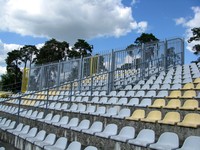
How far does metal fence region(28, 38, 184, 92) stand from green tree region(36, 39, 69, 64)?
34821 millimetres

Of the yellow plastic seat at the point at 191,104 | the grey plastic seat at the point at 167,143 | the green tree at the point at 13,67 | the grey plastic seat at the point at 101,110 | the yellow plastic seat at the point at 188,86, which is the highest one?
the green tree at the point at 13,67

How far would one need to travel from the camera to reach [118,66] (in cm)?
1312

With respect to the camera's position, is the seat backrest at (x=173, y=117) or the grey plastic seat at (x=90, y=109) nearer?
the seat backrest at (x=173, y=117)

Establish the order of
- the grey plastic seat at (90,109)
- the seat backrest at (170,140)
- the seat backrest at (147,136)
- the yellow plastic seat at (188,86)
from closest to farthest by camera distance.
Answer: the seat backrest at (170,140)
the seat backrest at (147,136)
the grey plastic seat at (90,109)
the yellow plastic seat at (188,86)

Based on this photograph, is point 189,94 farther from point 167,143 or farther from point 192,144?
point 192,144

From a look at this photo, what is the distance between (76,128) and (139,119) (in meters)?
1.53

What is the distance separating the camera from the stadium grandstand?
226 inches

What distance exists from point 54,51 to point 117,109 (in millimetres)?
45594

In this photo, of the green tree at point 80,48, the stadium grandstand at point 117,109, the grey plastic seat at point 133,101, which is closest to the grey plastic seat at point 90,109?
the stadium grandstand at point 117,109

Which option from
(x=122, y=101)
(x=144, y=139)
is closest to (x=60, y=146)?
(x=144, y=139)

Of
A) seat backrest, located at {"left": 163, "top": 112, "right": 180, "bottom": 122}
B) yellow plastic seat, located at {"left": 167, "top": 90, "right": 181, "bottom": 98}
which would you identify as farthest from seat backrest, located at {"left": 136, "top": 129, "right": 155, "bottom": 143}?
yellow plastic seat, located at {"left": 167, "top": 90, "right": 181, "bottom": 98}

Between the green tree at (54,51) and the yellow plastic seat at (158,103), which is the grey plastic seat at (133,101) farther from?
the green tree at (54,51)

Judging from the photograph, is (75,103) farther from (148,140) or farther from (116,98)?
(148,140)

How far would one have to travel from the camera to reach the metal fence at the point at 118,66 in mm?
12922
